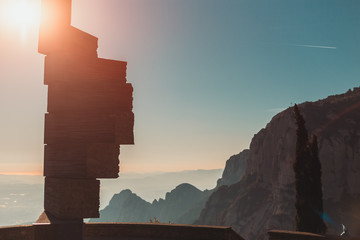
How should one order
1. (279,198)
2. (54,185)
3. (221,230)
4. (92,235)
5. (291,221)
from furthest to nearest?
(279,198) < (291,221) < (92,235) < (221,230) < (54,185)

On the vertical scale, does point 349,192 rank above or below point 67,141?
below

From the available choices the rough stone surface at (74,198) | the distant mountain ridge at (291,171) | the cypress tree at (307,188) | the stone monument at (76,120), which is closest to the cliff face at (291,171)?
the distant mountain ridge at (291,171)

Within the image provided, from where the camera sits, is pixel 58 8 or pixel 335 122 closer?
pixel 58 8

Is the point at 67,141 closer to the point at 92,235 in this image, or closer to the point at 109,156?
the point at 109,156

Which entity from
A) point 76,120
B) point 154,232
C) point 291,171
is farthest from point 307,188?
point 291,171

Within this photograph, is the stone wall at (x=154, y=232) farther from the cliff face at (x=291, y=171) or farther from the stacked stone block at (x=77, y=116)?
the cliff face at (x=291, y=171)

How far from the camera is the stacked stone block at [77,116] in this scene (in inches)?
396

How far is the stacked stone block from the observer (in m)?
10.1

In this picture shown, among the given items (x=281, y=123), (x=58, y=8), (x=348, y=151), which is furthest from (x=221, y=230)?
(x=281, y=123)

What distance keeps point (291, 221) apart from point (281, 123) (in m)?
41.6

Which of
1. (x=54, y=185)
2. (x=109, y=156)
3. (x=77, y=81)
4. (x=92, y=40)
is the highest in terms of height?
(x=92, y=40)

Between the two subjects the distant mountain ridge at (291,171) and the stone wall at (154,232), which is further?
the distant mountain ridge at (291,171)

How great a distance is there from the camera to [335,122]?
12369 cm

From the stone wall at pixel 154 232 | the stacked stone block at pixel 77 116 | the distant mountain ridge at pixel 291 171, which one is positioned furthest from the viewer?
the distant mountain ridge at pixel 291 171
